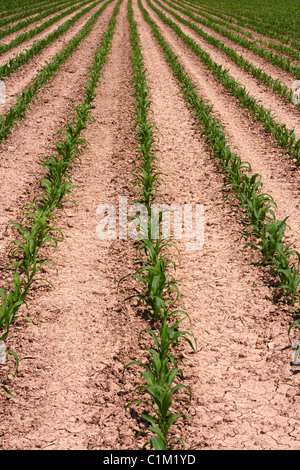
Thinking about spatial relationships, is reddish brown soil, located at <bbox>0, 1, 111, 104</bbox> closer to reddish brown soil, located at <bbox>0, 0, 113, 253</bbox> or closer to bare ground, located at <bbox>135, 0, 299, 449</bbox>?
reddish brown soil, located at <bbox>0, 0, 113, 253</bbox>

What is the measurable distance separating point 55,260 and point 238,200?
3065 millimetres

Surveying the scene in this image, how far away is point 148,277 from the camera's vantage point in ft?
14.0

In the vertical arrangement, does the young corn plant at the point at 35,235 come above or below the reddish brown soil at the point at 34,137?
below

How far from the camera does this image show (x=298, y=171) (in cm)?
719

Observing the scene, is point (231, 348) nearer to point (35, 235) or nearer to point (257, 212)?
point (257, 212)

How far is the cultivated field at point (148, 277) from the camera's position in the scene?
323 centimetres

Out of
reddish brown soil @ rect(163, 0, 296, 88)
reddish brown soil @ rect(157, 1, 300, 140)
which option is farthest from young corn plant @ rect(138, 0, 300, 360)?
reddish brown soil @ rect(163, 0, 296, 88)

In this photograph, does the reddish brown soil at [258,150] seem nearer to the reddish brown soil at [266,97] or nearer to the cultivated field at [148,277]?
the cultivated field at [148,277]

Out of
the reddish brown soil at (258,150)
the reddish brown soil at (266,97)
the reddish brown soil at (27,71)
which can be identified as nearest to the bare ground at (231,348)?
the reddish brown soil at (258,150)

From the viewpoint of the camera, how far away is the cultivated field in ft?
10.6

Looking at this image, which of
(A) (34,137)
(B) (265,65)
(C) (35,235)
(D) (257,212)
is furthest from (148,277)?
(B) (265,65)

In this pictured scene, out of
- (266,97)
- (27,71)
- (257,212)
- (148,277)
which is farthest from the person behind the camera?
(27,71)

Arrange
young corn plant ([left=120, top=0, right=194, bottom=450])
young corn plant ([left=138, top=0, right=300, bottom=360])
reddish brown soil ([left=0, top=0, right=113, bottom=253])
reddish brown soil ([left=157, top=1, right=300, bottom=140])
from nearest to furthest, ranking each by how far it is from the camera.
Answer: young corn plant ([left=120, top=0, right=194, bottom=450]), young corn plant ([left=138, top=0, right=300, bottom=360]), reddish brown soil ([left=0, top=0, right=113, bottom=253]), reddish brown soil ([left=157, top=1, right=300, bottom=140])
